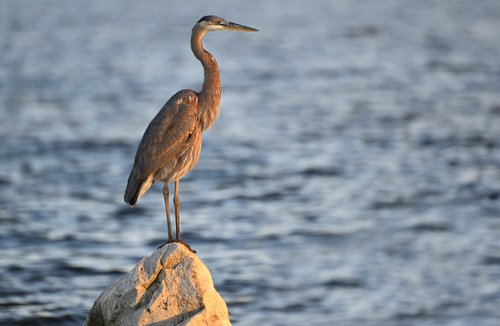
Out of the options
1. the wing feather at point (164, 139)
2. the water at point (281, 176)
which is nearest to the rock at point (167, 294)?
the wing feather at point (164, 139)

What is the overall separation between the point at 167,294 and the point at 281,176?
18.3 metres

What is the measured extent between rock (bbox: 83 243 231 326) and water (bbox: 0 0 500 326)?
7509 millimetres

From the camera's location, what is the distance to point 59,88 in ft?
131

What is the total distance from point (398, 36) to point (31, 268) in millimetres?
41839

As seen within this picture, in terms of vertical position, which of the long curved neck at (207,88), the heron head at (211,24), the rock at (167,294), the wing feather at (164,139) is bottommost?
the rock at (167,294)

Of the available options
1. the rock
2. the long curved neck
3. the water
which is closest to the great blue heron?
the long curved neck

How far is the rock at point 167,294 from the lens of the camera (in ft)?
29.2

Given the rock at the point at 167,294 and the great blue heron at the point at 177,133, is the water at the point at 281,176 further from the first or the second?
the rock at the point at 167,294

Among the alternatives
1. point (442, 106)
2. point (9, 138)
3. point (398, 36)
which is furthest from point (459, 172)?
point (398, 36)

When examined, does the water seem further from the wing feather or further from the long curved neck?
the long curved neck

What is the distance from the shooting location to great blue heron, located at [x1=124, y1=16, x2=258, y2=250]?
992cm

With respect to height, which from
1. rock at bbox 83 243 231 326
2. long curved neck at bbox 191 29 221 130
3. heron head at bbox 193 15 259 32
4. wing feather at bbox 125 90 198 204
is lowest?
rock at bbox 83 243 231 326

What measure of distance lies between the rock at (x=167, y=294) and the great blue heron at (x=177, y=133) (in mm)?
902

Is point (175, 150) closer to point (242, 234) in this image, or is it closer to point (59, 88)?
point (242, 234)
